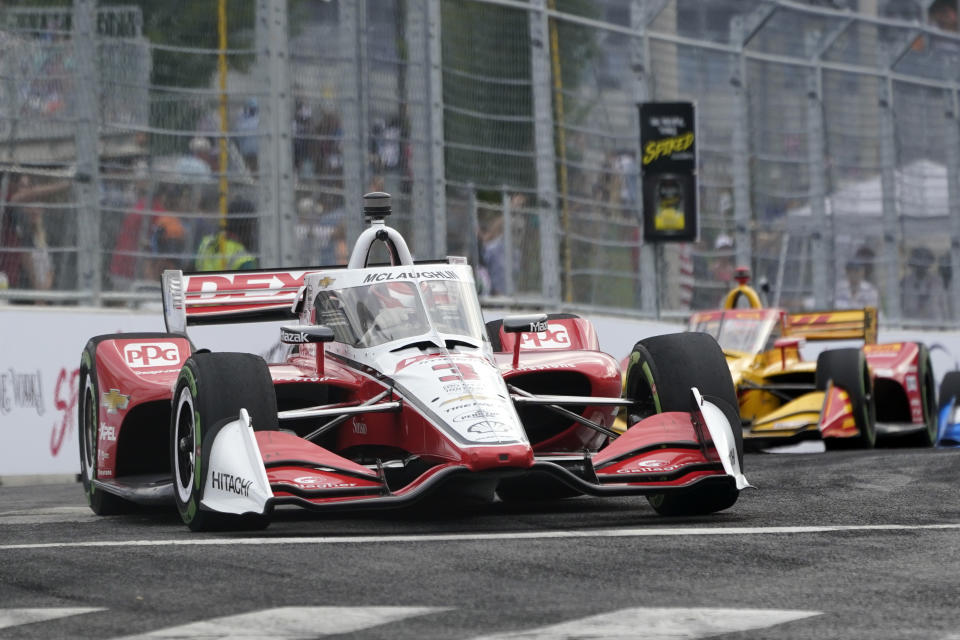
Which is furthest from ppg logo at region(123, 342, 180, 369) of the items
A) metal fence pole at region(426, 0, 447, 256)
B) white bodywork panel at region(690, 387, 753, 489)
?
metal fence pole at region(426, 0, 447, 256)

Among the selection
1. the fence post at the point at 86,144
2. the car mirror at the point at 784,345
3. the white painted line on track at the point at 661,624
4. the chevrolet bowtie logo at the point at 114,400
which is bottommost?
the white painted line on track at the point at 661,624

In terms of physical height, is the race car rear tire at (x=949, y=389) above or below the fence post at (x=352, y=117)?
below

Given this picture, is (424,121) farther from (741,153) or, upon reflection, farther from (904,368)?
(741,153)

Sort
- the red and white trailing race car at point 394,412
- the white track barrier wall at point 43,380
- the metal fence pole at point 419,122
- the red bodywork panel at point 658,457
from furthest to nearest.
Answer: the metal fence pole at point 419,122, the white track barrier wall at point 43,380, the red bodywork panel at point 658,457, the red and white trailing race car at point 394,412

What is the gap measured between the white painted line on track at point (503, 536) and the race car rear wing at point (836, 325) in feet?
30.4

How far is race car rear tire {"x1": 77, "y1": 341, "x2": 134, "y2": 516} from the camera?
9078 mm

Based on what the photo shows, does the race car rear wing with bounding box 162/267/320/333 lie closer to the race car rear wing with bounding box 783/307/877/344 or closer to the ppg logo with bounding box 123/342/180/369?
the ppg logo with bounding box 123/342/180/369

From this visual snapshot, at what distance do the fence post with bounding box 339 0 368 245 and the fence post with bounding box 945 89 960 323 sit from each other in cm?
1141

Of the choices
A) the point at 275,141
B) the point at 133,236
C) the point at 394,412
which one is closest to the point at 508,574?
the point at 394,412

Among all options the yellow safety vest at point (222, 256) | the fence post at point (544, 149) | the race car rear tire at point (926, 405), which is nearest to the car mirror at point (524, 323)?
the yellow safety vest at point (222, 256)

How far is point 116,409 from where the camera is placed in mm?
9008

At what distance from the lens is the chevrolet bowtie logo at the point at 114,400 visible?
29.4 ft

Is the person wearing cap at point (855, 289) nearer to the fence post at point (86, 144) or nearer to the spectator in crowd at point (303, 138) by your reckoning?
the spectator in crowd at point (303, 138)

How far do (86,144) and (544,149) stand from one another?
478 cm
